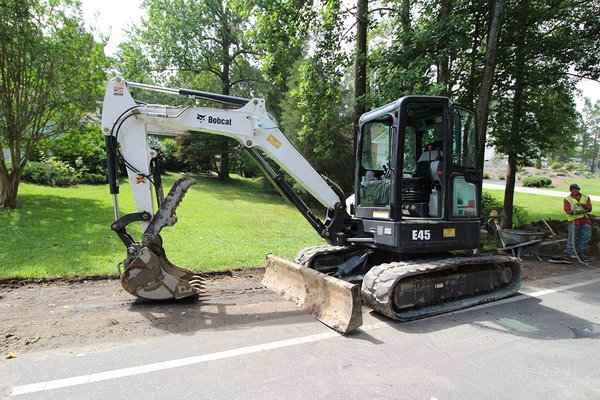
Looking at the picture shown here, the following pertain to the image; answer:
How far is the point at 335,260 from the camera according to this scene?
6.81 m

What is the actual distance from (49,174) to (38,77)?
5947 millimetres

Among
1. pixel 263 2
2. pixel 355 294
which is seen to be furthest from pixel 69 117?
pixel 355 294

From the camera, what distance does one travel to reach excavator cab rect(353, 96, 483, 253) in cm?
550

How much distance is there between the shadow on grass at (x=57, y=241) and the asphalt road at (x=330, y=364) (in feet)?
11.7

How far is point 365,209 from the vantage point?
20.4ft

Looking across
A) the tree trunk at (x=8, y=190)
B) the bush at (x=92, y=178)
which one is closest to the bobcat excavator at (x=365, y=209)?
the tree trunk at (x=8, y=190)

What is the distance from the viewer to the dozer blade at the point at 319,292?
4.54 m

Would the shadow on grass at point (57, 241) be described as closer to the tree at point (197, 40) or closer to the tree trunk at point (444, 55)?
the tree trunk at point (444, 55)

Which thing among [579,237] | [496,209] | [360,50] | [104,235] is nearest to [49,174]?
[104,235]

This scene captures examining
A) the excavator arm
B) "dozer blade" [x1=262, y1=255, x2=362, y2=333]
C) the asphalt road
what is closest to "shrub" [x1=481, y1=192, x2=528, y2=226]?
the asphalt road

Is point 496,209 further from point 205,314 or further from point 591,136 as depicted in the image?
point 591,136

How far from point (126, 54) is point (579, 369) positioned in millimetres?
30062

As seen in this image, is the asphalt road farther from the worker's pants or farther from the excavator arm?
the worker's pants

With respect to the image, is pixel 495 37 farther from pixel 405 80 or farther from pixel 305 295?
pixel 305 295
